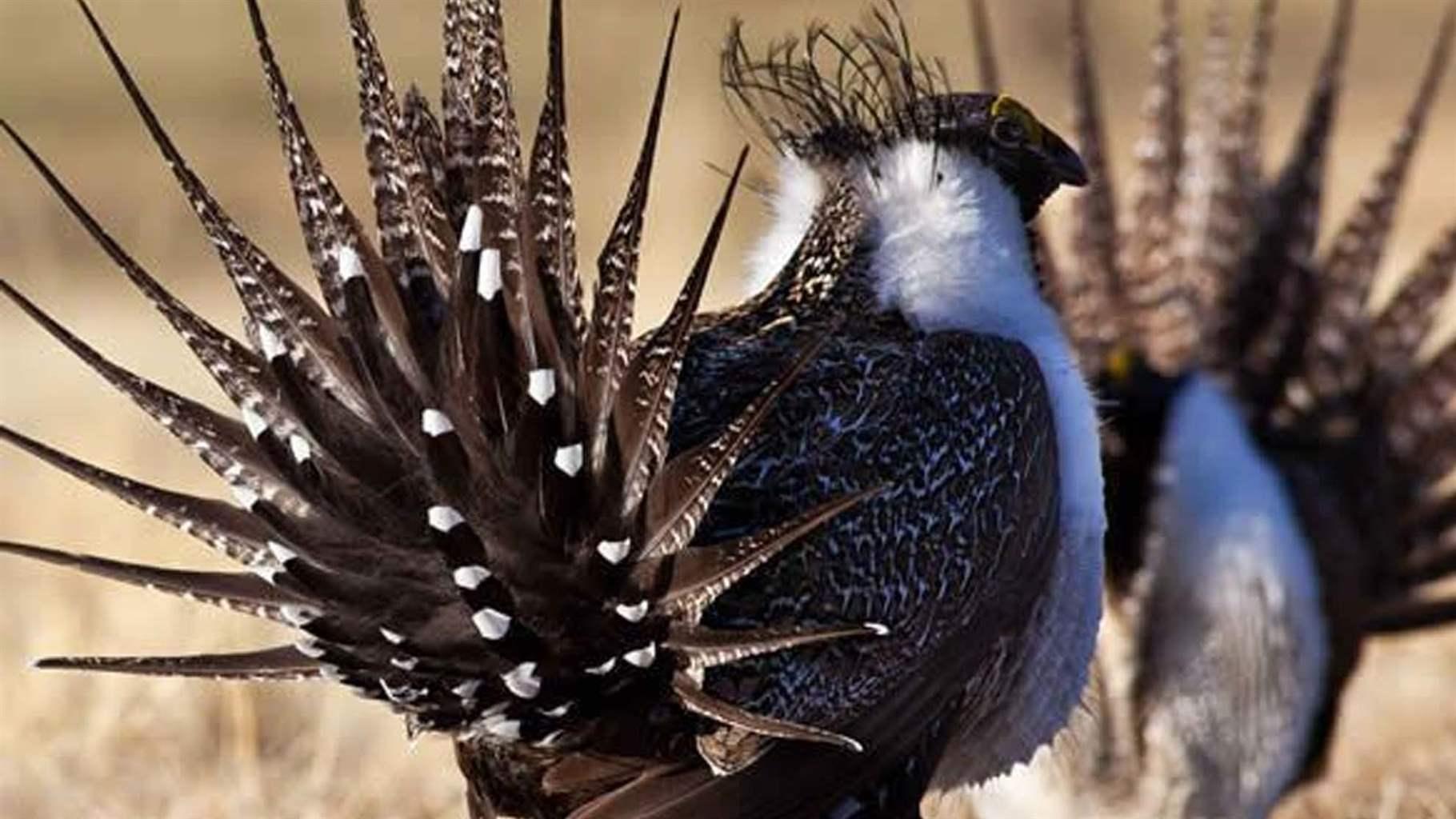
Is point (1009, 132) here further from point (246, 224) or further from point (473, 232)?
point (246, 224)

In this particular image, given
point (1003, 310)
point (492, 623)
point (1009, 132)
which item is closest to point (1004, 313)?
point (1003, 310)

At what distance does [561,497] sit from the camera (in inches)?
125

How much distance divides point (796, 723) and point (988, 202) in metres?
0.92

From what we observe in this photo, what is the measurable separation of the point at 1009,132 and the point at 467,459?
1.15 meters

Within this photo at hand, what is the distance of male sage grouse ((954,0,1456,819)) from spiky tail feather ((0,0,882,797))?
1802 mm

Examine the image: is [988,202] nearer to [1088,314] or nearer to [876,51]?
[876,51]

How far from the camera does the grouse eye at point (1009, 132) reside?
4.07m

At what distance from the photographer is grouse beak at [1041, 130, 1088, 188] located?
4109mm

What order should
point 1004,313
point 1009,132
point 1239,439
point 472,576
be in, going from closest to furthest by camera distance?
1. point 472,576
2. point 1004,313
3. point 1009,132
4. point 1239,439

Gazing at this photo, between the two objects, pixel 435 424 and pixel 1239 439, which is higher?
pixel 435 424

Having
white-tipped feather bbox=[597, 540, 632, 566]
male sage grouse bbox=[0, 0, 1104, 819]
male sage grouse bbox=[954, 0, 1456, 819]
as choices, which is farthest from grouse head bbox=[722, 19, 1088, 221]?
male sage grouse bbox=[954, 0, 1456, 819]

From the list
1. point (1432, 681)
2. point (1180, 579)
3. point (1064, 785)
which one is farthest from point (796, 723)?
point (1432, 681)

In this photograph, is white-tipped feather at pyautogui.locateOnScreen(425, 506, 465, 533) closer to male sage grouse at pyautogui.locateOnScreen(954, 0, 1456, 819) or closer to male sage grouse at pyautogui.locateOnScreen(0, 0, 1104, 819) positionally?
male sage grouse at pyautogui.locateOnScreen(0, 0, 1104, 819)

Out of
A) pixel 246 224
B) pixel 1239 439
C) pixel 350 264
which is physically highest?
pixel 350 264
